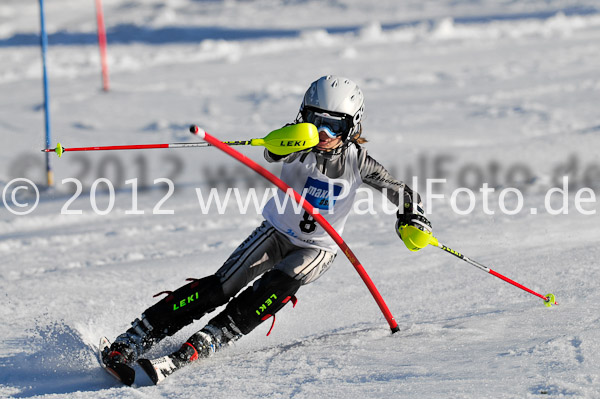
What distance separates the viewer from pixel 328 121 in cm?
327

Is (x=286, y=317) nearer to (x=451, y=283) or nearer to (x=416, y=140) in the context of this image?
(x=451, y=283)

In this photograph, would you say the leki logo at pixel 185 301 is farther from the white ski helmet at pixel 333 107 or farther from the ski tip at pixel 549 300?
the ski tip at pixel 549 300

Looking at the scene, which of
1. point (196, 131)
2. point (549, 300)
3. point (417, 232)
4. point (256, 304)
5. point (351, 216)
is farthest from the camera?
point (351, 216)

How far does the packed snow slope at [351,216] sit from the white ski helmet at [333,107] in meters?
0.98

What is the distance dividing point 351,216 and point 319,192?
266cm

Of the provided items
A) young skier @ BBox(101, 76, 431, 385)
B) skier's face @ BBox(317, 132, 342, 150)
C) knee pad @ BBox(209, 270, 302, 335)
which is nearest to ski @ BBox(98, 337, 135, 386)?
young skier @ BBox(101, 76, 431, 385)

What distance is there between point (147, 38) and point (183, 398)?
1409 cm

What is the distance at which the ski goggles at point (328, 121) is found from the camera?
326cm

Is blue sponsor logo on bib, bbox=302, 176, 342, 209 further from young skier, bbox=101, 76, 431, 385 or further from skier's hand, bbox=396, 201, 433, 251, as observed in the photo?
skier's hand, bbox=396, 201, 433, 251

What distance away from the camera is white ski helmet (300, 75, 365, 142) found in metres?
3.26

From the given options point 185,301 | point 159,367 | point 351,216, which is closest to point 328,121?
point 185,301

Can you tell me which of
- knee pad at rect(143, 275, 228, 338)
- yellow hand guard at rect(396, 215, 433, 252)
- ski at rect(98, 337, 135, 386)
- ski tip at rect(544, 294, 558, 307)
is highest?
yellow hand guard at rect(396, 215, 433, 252)

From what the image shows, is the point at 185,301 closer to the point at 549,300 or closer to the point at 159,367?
the point at 159,367

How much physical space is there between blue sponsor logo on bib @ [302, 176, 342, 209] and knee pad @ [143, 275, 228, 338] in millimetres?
581
